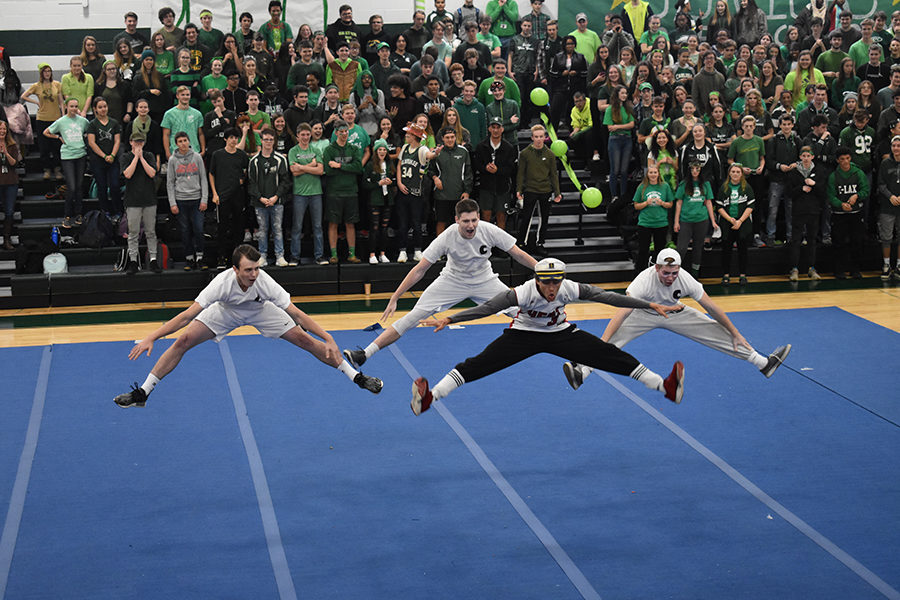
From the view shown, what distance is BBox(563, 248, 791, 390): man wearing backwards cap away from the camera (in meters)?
10.9

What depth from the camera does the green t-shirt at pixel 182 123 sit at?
55.8 feet

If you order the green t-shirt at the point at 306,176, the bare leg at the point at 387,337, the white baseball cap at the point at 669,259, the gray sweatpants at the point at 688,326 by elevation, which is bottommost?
the bare leg at the point at 387,337

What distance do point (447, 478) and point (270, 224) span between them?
8.17 m

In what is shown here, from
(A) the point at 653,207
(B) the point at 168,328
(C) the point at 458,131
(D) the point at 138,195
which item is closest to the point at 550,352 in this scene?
(B) the point at 168,328

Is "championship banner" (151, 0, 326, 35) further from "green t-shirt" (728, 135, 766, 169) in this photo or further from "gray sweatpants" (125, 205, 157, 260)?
"green t-shirt" (728, 135, 766, 169)

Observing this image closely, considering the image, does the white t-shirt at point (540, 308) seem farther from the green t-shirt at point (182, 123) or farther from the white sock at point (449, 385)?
the green t-shirt at point (182, 123)

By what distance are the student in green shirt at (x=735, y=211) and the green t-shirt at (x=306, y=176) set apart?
676 cm

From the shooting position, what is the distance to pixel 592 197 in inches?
723

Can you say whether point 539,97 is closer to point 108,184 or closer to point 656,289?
point 108,184

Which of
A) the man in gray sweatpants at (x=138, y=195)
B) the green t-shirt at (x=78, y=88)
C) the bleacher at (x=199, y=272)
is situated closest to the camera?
the man in gray sweatpants at (x=138, y=195)

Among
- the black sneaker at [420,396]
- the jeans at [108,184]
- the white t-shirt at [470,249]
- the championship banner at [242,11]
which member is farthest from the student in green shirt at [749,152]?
the jeans at [108,184]

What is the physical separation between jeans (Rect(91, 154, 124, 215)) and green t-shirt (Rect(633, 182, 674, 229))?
8776 mm

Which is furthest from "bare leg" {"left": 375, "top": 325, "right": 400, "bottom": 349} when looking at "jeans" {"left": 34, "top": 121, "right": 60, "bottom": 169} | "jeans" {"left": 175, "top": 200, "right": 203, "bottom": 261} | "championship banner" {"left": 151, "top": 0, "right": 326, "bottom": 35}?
"championship banner" {"left": 151, "top": 0, "right": 326, "bottom": 35}

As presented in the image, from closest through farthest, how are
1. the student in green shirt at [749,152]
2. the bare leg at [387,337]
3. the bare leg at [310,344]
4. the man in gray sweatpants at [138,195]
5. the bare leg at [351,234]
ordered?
1. the bare leg at [310,344]
2. the bare leg at [387,337]
3. the man in gray sweatpants at [138,195]
4. the bare leg at [351,234]
5. the student in green shirt at [749,152]
